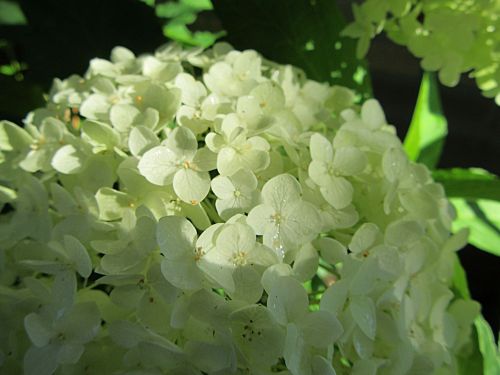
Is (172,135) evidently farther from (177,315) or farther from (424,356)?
(424,356)

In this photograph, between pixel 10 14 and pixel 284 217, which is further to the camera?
pixel 10 14

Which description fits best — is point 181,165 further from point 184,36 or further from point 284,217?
point 184,36

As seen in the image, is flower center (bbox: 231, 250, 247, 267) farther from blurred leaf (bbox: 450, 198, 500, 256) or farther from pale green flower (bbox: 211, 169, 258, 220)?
blurred leaf (bbox: 450, 198, 500, 256)

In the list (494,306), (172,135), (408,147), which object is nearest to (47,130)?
(172,135)

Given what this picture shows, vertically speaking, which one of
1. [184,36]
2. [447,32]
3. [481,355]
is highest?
[447,32]

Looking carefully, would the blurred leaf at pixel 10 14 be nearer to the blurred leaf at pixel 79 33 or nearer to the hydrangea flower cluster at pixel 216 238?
the blurred leaf at pixel 79 33

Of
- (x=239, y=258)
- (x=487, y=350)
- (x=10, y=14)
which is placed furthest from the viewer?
(x=10, y=14)

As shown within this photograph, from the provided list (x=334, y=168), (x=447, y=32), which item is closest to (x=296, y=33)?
(x=447, y=32)
